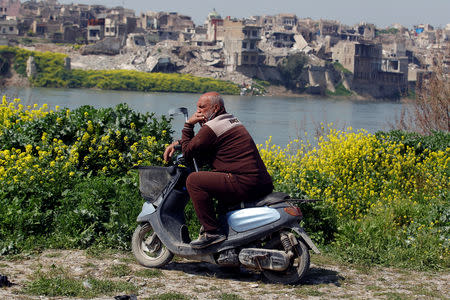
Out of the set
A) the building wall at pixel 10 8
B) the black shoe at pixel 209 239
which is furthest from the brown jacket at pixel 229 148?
the building wall at pixel 10 8

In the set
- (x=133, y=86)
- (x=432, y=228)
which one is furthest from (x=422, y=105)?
(x=133, y=86)

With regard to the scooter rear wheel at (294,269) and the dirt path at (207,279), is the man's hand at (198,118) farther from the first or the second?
the dirt path at (207,279)

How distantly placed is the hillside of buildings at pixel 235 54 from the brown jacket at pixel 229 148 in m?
66.1

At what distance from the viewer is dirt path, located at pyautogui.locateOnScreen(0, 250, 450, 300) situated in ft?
15.7

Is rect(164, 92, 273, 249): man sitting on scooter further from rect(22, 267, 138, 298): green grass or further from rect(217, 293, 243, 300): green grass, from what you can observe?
rect(22, 267, 138, 298): green grass

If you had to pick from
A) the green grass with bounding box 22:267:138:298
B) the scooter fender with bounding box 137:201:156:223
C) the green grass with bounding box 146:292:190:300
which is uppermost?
the scooter fender with bounding box 137:201:156:223

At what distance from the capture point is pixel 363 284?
17.0 ft

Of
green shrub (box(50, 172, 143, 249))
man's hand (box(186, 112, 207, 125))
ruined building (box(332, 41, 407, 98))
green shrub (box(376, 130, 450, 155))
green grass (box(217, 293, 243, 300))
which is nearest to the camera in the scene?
green grass (box(217, 293, 243, 300))

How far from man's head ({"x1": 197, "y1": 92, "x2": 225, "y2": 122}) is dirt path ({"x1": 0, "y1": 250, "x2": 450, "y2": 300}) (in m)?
1.25

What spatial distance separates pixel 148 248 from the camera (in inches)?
217

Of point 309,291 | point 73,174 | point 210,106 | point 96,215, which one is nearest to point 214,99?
point 210,106

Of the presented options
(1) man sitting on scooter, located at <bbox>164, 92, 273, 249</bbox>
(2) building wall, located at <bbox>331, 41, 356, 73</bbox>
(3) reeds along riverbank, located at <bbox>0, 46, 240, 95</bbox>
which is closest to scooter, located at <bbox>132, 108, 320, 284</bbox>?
(1) man sitting on scooter, located at <bbox>164, 92, 273, 249</bbox>

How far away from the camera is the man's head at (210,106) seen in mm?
5160

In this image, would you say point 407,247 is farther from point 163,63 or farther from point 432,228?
point 163,63
